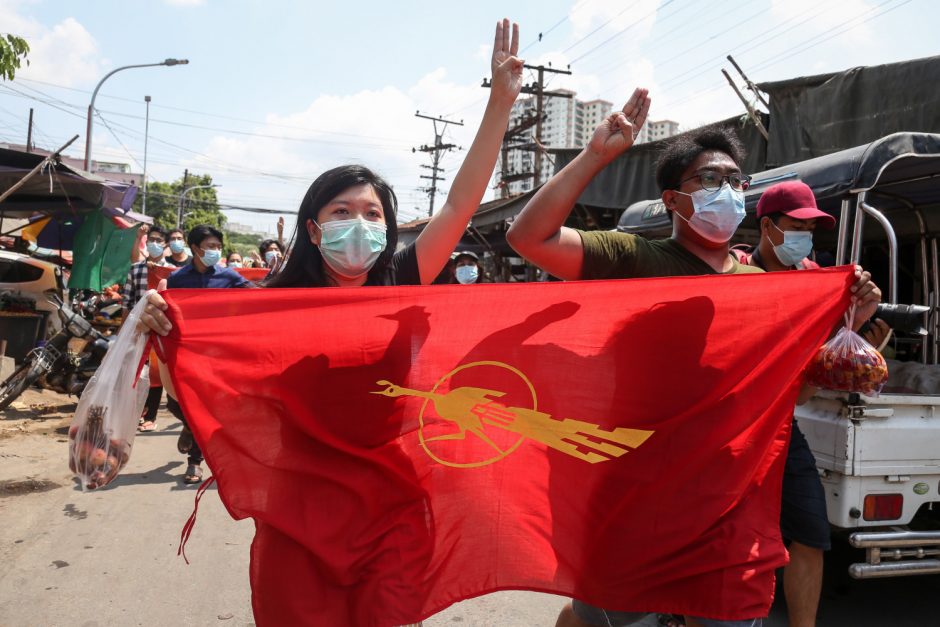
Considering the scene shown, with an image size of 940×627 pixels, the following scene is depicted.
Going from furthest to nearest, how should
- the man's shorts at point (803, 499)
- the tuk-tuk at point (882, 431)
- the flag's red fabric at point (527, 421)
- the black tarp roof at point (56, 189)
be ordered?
the black tarp roof at point (56, 189) < the tuk-tuk at point (882, 431) < the man's shorts at point (803, 499) < the flag's red fabric at point (527, 421)

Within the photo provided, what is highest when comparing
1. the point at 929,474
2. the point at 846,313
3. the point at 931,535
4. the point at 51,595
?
the point at 846,313

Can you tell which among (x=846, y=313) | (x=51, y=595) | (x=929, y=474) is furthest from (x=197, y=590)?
(x=929, y=474)

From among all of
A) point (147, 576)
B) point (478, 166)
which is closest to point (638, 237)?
point (478, 166)

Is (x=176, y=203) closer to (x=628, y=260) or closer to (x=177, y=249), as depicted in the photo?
(x=177, y=249)

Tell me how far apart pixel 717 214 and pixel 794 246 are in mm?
1096

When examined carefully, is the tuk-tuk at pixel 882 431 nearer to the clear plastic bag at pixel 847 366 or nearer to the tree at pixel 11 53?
the clear plastic bag at pixel 847 366

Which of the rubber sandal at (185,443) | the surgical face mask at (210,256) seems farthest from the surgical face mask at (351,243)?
the rubber sandal at (185,443)

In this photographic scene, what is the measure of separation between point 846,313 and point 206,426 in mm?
2141

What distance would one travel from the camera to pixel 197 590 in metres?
3.86

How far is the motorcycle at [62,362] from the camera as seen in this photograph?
8.02 meters

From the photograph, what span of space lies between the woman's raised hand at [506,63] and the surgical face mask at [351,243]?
0.62 m

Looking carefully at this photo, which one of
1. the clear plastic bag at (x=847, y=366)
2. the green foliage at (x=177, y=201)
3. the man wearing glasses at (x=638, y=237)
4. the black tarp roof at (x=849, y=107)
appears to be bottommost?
the clear plastic bag at (x=847, y=366)

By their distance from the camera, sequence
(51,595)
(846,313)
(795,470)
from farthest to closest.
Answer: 1. (51,595)
2. (795,470)
3. (846,313)

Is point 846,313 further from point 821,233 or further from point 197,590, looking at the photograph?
point 821,233
